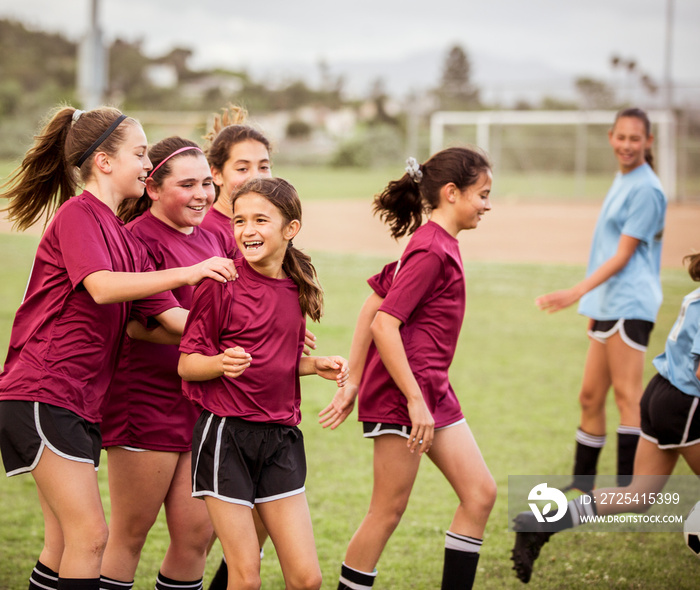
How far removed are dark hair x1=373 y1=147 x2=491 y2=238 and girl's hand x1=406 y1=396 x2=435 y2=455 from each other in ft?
2.77

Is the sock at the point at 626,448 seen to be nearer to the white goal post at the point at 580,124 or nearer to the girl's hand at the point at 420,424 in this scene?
the girl's hand at the point at 420,424

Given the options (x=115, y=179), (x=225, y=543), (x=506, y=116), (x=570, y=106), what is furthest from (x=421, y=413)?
(x=570, y=106)

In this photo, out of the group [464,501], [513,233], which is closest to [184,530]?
[464,501]

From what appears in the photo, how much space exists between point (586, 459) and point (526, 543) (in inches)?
50.0

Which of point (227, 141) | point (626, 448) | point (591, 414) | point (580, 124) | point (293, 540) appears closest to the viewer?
point (293, 540)

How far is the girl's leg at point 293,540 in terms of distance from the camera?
102 inches

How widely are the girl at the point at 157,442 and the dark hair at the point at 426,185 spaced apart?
0.83m

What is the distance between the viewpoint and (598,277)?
4539mm

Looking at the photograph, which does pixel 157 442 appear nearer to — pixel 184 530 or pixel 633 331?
pixel 184 530

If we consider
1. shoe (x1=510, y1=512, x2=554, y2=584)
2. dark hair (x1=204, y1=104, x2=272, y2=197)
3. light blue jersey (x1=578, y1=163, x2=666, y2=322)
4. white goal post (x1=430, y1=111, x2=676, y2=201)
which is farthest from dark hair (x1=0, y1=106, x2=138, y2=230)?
white goal post (x1=430, y1=111, x2=676, y2=201)

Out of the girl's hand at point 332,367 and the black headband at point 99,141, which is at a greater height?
the black headband at point 99,141

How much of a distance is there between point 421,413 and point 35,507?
2872 millimetres

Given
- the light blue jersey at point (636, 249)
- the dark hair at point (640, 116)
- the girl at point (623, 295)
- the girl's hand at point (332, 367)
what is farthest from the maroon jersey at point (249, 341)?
the dark hair at point (640, 116)

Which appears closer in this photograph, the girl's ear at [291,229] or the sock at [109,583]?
the girl's ear at [291,229]
